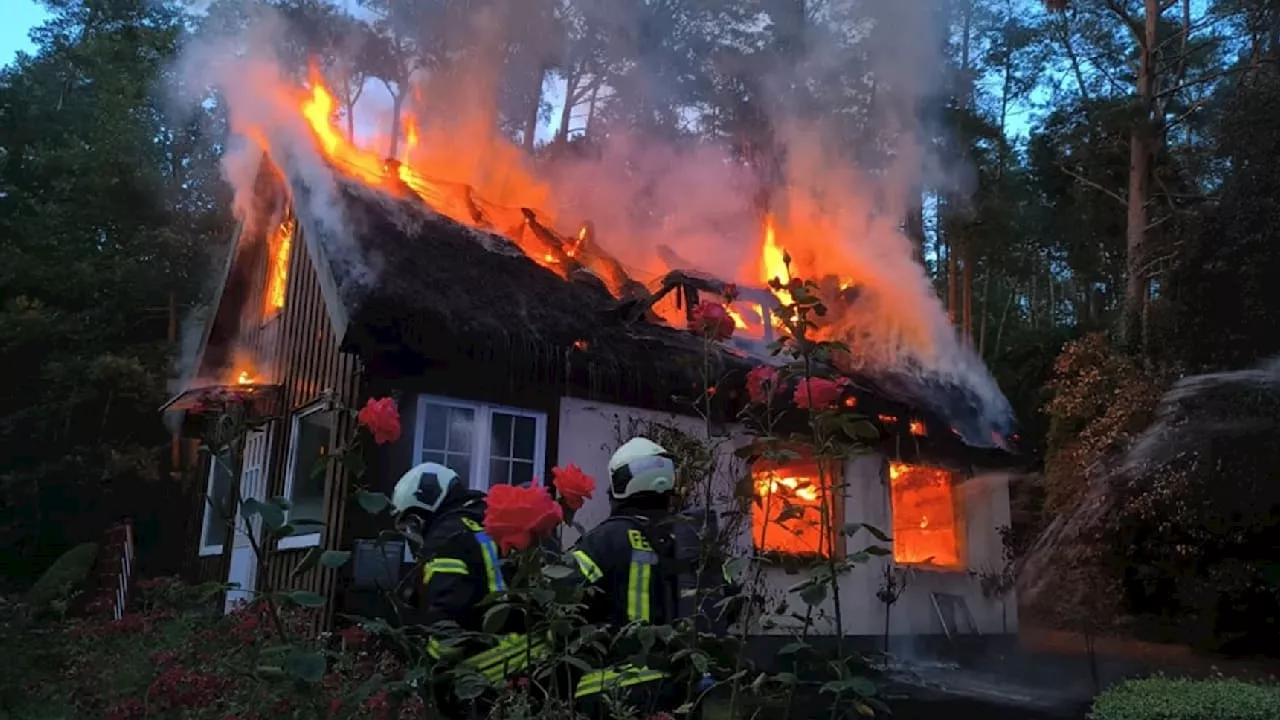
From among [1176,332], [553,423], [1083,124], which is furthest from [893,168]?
[553,423]

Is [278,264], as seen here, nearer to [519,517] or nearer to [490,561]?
[490,561]

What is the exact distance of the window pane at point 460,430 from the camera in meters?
8.39

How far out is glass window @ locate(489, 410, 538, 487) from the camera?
8.59 metres

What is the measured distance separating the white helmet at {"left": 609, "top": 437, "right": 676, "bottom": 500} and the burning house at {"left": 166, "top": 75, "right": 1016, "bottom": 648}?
9.43 feet

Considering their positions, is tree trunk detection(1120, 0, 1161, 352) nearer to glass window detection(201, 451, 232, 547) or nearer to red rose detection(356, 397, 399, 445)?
glass window detection(201, 451, 232, 547)

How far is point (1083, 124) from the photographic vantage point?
18500mm

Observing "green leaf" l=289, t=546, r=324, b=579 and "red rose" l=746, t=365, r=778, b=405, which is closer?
"green leaf" l=289, t=546, r=324, b=579

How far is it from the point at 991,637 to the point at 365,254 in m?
8.78

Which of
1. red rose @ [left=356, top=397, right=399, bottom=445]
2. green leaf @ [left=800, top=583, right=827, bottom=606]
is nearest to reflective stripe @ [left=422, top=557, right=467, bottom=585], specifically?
red rose @ [left=356, top=397, right=399, bottom=445]

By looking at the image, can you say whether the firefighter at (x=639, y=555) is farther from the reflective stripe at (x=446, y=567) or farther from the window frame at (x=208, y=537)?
the window frame at (x=208, y=537)

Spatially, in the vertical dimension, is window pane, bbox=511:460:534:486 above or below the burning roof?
below

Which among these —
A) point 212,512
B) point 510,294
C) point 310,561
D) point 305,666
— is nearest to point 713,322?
point 310,561

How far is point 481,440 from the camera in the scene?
333 inches

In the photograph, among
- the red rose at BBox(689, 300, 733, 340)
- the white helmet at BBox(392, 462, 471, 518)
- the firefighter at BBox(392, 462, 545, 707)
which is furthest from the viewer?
the white helmet at BBox(392, 462, 471, 518)
